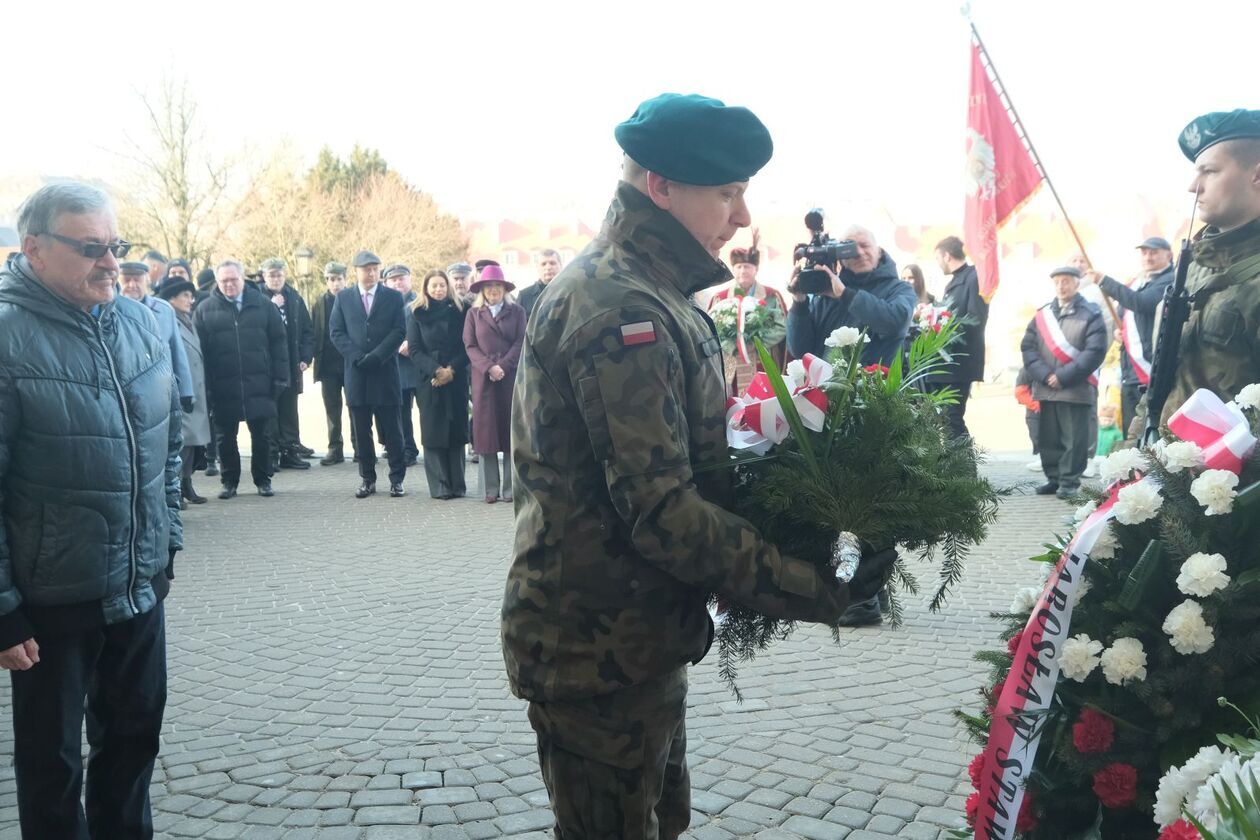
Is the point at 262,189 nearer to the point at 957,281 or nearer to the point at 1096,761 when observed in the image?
the point at 957,281

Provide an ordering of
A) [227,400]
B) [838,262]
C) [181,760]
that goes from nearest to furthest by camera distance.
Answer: [181,760] < [838,262] < [227,400]

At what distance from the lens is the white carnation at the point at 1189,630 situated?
8.00ft

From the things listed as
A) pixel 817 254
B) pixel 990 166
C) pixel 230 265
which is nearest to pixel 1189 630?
pixel 817 254

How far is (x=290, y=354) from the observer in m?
13.8

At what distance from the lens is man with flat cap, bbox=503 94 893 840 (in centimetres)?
215

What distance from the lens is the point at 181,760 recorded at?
4.56 metres

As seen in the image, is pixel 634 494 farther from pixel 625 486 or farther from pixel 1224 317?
pixel 1224 317

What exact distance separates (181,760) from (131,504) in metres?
1.83

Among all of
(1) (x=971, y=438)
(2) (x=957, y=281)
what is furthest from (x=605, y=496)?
(2) (x=957, y=281)

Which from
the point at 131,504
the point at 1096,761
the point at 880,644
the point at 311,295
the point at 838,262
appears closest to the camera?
the point at 1096,761

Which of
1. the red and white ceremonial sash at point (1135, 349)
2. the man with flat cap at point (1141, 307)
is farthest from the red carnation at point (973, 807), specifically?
the red and white ceremonial sash at point (1135, 349)

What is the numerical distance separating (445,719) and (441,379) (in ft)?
21.9

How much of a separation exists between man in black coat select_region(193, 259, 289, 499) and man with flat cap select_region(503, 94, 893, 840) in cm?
1002

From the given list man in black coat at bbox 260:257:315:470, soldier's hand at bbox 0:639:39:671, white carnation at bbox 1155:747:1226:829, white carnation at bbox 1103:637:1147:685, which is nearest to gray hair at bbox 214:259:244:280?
man in black coat at bbox 260:257:315:470
